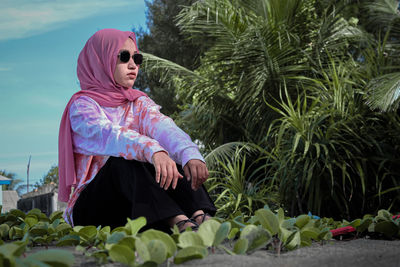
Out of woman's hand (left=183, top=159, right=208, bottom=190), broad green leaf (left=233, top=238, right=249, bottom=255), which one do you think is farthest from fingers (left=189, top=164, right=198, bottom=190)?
broad green leaf (left=233, top=238, right=249, bottom=255)

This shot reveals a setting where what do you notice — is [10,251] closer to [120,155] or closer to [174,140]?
[120,155]

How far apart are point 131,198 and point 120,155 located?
168 millimetres

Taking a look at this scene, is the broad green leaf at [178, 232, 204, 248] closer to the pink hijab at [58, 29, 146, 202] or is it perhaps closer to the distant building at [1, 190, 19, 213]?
the pink hijab at [58, 29, 146, 202]

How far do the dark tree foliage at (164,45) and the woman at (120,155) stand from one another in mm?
11476

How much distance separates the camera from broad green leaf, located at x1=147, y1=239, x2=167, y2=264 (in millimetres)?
812

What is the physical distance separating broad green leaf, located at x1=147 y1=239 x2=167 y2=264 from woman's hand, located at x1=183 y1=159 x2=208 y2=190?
2.46 ft

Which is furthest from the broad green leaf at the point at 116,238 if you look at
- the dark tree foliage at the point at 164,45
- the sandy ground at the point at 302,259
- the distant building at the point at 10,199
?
the dark tree foliage at the point at 164,45

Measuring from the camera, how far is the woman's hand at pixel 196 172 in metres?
1.57

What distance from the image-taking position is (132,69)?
2.06m

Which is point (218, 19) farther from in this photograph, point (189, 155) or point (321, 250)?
point (321, 250)

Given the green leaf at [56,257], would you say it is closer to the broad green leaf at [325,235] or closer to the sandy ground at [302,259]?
the sandy ground at [302,259]

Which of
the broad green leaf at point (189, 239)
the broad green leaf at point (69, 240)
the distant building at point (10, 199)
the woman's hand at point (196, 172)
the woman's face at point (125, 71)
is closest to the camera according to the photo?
the broad green leaf at point (189, 239)

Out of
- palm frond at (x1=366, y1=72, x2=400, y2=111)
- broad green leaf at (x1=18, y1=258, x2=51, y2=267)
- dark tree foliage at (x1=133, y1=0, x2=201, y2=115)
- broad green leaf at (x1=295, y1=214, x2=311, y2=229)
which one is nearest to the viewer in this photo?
broad green leaf at (x1=18, y1=258, x2=51, y2=267)

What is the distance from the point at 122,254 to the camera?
0.81m
